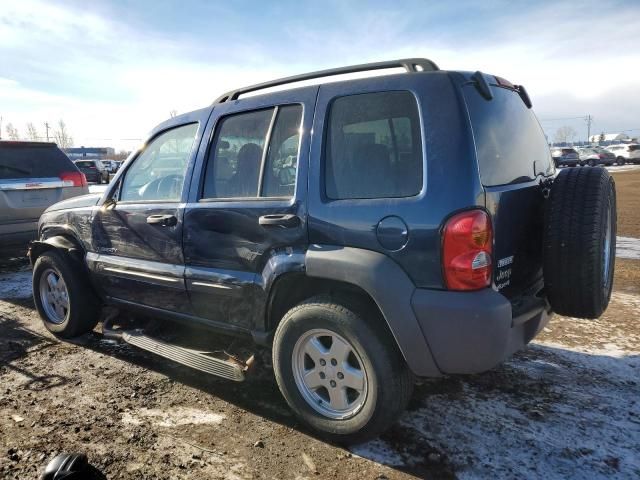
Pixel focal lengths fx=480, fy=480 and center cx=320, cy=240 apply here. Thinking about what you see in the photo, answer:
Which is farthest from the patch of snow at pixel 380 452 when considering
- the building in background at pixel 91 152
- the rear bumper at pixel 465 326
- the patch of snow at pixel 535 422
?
the building in background at pixel 91 152

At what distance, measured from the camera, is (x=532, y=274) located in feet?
8.87

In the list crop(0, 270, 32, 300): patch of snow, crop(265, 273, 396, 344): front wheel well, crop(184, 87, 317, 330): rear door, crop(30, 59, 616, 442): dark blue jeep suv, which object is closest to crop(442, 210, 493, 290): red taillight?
crop(30, 59, 616, 442): dark blue jeep suv

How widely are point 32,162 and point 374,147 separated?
5.75m

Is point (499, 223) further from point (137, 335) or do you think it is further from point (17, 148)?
point (17, 148)

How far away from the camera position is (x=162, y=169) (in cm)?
351

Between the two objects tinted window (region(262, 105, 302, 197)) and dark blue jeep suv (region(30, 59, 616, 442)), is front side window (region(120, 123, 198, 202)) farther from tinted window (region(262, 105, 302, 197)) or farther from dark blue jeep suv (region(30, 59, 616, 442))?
tinted window (region(262, 105, 302, 197))

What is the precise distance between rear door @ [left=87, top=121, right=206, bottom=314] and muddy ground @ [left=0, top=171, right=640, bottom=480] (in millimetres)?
617

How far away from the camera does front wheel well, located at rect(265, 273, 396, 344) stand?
97.3 inches

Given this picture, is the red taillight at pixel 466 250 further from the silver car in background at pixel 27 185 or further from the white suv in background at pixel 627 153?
the white suv in background at pixel 627 153

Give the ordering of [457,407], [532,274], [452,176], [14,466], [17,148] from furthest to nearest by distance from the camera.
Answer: [17,148]
[457,407]
[532,274]
[14,466]
[452,176]

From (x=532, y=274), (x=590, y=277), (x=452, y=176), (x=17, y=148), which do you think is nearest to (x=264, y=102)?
(x=452, y=176)

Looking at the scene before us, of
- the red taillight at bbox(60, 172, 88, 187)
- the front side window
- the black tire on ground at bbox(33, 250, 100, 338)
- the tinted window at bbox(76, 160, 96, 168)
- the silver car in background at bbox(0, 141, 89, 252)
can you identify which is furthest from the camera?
the tinted window at bbox(76, 160, 96, 168)

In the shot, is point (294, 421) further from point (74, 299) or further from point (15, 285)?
point (15, 285)

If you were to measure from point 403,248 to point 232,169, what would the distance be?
1327 millimetres
